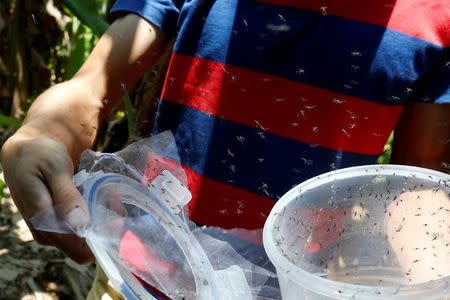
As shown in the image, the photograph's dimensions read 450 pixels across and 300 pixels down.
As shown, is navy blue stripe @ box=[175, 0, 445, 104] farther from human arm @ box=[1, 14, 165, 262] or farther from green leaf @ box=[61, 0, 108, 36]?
green leaf @ box=[61, 0, 108, 36]

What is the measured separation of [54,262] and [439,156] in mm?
785

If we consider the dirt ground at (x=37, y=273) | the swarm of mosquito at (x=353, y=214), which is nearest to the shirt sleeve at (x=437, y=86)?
the swarm of mosquito at (x=353, y=214)

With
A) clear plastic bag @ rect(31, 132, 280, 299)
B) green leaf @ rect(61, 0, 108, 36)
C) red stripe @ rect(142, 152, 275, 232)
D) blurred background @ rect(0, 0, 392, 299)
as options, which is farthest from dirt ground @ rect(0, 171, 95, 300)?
clear plastic bag @ rect(31, 132, 280, 299)

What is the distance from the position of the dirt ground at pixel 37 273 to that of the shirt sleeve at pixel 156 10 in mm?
622

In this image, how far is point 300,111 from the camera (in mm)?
727

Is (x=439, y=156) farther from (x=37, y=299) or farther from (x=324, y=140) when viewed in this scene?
(x=37, y=299)

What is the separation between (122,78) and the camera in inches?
28.9

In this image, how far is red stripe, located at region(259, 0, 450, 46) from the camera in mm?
690

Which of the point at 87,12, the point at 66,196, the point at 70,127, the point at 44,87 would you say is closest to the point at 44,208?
the point at 66,196

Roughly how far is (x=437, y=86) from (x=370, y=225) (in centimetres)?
18

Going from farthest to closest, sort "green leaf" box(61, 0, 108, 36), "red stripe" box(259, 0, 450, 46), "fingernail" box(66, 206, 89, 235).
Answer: "green leaf" box(61, 0, 108, 36), "red stripe" box(259, 0, 450, 46), "fingernail" box(66, 206, 89, 235)

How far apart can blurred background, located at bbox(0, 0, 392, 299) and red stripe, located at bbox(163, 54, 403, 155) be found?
23cm

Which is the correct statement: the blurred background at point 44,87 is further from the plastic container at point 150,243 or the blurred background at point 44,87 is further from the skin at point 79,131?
the plastic container at point 150,243

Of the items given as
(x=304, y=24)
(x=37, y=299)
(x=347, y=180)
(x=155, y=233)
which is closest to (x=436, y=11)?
(x=304, y=24)
